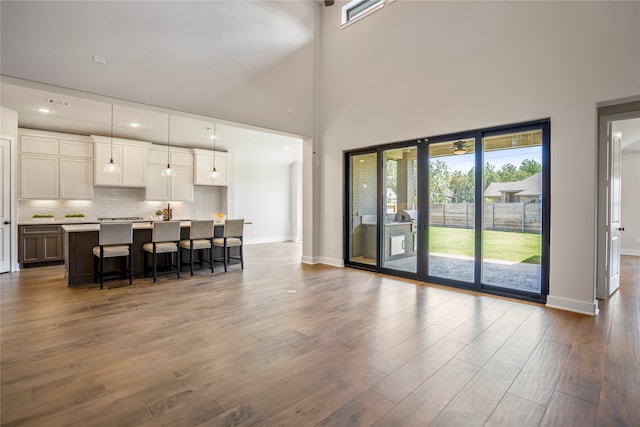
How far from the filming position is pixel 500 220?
4.32 m

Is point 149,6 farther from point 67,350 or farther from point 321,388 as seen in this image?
point 321,388

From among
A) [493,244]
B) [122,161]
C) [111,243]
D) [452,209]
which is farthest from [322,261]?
[122,161]

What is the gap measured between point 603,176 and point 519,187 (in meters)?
1.01

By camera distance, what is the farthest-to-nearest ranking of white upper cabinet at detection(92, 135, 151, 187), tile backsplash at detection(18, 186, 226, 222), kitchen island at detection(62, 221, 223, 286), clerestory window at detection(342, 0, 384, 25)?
white upper cabinet at detection(92, 135, 151, 187), tile backsplash at detection(18, 186, 226, 222), clerestory window at detection(342, 0, 384, 25), kitchen island at detection(62, 221, 223, 286)

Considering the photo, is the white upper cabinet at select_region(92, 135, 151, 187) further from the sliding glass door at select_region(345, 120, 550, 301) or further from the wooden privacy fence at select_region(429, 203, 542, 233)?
the wooden privacy fence at select_region(429, 203, 542, 233)

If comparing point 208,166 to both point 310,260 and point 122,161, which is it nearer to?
point 122,161

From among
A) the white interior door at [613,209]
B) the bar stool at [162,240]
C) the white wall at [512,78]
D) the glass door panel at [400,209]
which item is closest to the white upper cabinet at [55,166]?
the bar stool at [162,240]

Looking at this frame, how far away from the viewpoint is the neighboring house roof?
4008 mm

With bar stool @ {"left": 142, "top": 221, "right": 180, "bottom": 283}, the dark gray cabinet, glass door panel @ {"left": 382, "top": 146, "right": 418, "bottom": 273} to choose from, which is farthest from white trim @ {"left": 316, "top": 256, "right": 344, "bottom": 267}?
the dark gray cabinet

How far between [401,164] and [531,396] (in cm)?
403

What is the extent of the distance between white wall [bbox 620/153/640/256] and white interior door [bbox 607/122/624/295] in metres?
4.59

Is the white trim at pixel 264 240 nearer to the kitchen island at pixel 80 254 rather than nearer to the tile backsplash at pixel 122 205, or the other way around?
the tile backsplash at pixel 122 205

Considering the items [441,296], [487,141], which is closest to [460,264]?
[441,296]

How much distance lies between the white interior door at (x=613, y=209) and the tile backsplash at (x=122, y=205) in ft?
28.1
